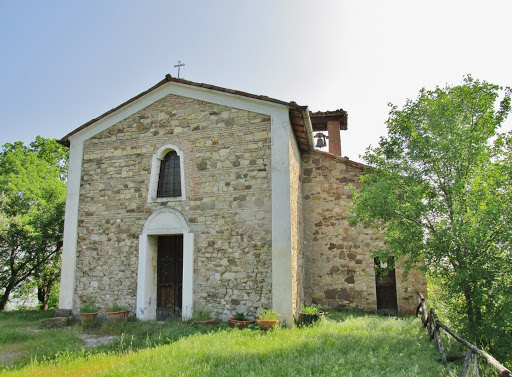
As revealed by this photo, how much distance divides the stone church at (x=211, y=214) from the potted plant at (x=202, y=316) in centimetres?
18

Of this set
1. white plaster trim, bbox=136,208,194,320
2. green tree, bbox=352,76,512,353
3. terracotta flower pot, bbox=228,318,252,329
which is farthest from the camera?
white plaster trim, bbox=136,208,194,320

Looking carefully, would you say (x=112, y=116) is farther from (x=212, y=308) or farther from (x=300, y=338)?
(x=300, y=338)

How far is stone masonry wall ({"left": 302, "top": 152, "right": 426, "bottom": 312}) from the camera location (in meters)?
10.6

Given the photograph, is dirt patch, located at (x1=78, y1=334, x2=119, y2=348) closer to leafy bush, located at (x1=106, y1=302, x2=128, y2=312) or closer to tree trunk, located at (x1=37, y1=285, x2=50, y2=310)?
leafy bush, located at (x1=106, y1=302, x2=128, y2=312)

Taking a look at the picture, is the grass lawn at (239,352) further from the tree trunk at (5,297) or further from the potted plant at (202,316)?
the tree trunk at (5,297)

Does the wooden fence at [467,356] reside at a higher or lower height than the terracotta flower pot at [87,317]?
higher

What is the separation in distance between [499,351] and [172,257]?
7.31 metres

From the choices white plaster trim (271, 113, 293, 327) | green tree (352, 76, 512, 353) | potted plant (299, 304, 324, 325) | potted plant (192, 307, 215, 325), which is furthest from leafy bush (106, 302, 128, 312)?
green tree (352, 76, 512, 353)

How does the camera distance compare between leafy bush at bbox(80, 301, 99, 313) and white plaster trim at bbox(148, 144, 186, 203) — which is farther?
white plaster trim at bbox(148, 144, 186, 203)

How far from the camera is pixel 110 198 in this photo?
1011cm

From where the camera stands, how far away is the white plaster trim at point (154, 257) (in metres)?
8.94

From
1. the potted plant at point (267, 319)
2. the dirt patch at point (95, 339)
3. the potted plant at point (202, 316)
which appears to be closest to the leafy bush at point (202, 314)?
the potted plant at point (202, 316)

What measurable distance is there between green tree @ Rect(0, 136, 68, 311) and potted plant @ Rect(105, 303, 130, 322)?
5.62 metres

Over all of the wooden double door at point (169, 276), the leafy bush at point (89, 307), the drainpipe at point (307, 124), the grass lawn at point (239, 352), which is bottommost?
the grass lawn at point (239, 352)
